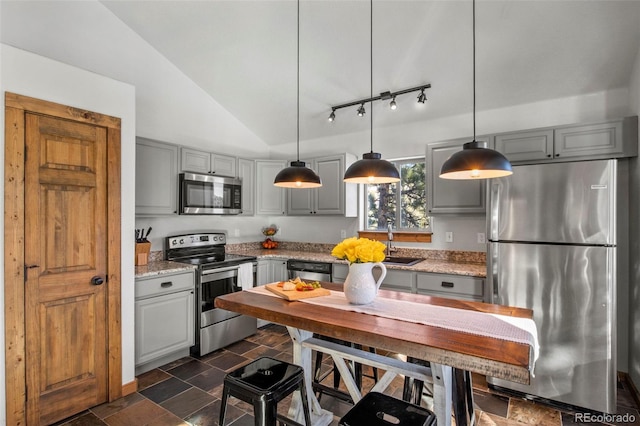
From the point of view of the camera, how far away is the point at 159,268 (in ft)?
9.87

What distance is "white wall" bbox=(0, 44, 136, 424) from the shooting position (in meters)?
1.97

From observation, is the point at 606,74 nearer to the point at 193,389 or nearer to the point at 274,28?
the point at 274,28

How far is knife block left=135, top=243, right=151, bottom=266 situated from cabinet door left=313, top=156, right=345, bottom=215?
2021 millimetres

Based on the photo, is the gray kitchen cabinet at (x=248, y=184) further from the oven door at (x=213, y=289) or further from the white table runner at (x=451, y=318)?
the white table runner at (x=451, y=318)

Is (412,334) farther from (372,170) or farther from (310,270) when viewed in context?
(310,270)

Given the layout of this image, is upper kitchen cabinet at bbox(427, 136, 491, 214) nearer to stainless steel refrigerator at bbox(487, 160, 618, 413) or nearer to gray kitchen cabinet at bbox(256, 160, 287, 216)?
stainless steel refrigerator at bbox(487, 160, 618, 413)

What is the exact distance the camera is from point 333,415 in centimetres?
228

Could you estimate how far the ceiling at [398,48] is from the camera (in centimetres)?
244

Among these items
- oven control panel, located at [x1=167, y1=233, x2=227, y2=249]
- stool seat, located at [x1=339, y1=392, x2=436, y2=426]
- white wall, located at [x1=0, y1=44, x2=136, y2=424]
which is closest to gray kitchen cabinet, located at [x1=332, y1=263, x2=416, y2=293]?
stool seat, located at [x1=339, y1=392, x2=436, y2=426]

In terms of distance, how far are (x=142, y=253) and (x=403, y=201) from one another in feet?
9.71

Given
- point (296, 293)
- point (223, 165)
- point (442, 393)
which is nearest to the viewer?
point (442, 393)

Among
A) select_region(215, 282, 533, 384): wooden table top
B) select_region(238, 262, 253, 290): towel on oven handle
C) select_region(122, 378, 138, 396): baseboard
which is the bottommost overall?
select_region(122, 378, 138, 396): baseboard

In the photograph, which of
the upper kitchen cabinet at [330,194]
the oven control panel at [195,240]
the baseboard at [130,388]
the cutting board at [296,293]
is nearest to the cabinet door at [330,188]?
the upper kitchen cabinet at [330,194]

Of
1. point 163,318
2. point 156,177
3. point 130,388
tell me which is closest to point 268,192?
point 156,177
